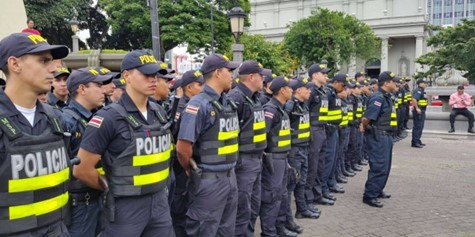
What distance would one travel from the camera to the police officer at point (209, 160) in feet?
12.6

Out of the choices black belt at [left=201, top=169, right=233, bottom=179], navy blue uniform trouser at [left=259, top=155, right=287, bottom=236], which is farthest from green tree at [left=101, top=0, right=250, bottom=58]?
black belt at [left=201, top=169, right=233, bottom=179]

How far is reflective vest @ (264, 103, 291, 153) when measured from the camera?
17.3ft

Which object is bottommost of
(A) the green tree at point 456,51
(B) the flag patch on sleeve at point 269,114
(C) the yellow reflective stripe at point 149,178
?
(C) the yellow reflective stripe at point 149,178

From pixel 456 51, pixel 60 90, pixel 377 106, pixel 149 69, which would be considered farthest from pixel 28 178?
pixel 456 51

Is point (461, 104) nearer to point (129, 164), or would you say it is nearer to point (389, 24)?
point (129, 164)

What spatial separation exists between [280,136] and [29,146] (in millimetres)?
3486

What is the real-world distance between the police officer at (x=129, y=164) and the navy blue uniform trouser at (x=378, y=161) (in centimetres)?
467

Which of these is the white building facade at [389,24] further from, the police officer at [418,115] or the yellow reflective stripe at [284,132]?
the yellow reflective stripe at [284,132]

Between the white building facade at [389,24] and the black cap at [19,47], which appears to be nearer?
the black cap at [19,47]

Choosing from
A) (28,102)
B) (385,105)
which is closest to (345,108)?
(385,105)

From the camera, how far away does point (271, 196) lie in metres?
5.13

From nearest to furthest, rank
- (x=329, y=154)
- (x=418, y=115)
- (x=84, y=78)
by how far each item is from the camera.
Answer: (x=84, y=78), (x=329, y=154), (x=418, y=115)

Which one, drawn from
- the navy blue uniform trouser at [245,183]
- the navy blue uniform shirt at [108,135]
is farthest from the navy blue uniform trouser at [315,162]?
the navy blue uniform shirt at [108,135]

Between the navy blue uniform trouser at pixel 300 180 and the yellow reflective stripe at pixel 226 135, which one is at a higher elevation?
the yellow reflective stripe at pixel 226 135
